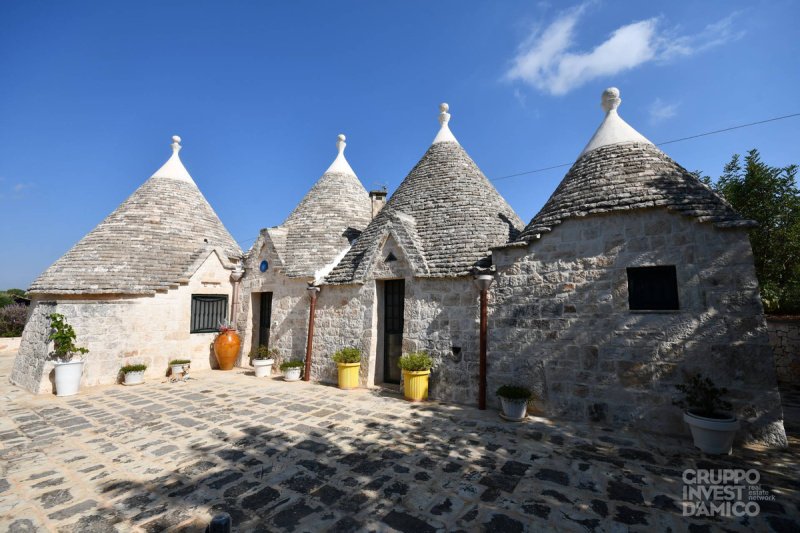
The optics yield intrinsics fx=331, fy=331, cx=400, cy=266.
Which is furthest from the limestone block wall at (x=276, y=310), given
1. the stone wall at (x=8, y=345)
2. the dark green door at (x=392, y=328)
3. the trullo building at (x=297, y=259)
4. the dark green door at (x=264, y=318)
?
the stone wall at (x=8, y=345)

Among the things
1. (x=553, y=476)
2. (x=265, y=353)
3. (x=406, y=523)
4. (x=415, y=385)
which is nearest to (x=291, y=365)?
(x=265, y=353)

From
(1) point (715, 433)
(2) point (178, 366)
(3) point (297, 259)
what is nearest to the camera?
(1) point (715, 433)

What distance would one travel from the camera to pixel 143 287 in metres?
9.88

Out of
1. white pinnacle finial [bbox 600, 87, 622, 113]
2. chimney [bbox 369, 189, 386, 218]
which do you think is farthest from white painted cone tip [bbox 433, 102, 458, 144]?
white pinnacle finial [bbox 600, 87, 622, 113]

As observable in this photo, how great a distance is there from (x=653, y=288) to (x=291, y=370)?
875 centimetres

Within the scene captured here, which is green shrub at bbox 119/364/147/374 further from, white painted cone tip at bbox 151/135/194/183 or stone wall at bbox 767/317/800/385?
stone wall at bbox 767/317/800/385

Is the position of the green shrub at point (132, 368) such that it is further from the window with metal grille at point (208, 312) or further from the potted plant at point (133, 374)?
the window with metal grille at point (208, 312)

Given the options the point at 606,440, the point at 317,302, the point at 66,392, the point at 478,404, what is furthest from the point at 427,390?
the point at 66,392

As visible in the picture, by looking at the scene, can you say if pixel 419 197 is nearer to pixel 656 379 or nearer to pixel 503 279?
pixel 503 279

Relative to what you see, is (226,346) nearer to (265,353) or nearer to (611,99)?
(265,353)

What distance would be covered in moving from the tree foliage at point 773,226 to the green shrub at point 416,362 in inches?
447

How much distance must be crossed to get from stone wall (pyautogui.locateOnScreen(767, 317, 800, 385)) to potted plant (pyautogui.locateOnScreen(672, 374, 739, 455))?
228 inches

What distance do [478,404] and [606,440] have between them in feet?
7.71

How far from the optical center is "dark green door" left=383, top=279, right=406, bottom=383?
29.2ft
